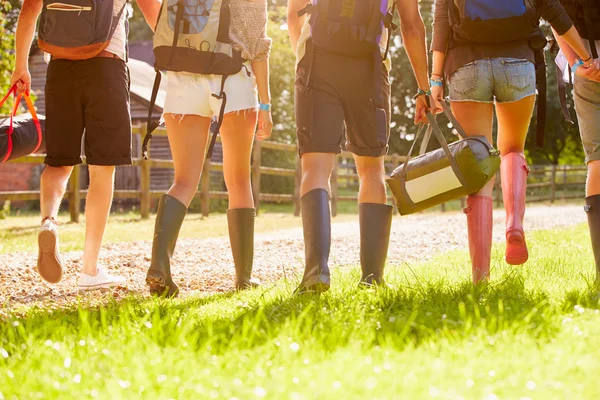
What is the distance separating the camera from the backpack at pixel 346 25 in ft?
12.0

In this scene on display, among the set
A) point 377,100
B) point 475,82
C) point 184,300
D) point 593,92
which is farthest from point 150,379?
point 593,92

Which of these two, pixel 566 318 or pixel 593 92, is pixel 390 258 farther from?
pixel 566 318

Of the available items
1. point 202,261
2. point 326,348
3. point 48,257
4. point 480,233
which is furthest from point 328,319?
point 202,261

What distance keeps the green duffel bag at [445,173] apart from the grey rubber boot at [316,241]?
0.33 meters

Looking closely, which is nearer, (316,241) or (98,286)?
(316,241)

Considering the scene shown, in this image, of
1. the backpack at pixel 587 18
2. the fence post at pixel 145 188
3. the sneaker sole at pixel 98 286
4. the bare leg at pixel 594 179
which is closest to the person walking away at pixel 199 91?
the sneaker sole at pixel 98 286

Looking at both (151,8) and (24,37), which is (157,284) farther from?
(24,37)

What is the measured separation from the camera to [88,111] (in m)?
4.23

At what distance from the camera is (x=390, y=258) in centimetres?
627

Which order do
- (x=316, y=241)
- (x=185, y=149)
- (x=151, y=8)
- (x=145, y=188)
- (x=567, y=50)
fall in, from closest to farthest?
1. (x=316, y=241)
2. (x=185, y=149)
3. (x=567, y=50)
4. (x=151, y=8)
5. (x=145, y=188)

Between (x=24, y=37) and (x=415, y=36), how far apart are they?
6.58 ft

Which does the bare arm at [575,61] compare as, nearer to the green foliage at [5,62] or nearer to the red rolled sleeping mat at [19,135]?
the red rolled sleeping mat at [19,135]

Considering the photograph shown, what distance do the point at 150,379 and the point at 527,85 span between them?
8.23ft

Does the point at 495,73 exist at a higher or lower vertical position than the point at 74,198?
higher
